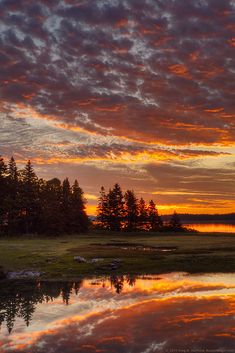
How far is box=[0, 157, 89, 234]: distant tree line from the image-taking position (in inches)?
3570

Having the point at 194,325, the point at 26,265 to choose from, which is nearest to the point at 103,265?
the point at 26,265

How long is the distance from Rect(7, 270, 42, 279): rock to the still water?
263 cm

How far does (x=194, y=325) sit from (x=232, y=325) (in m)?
1.60

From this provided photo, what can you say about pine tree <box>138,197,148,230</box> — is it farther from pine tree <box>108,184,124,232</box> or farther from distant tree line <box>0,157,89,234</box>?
distant tree line <box>0,157,89,234</box>

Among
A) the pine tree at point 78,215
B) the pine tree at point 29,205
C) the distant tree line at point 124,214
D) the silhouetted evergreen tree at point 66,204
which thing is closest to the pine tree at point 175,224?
the distant tree line at point 124,214

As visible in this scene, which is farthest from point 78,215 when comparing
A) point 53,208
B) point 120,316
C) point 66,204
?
point 120,316

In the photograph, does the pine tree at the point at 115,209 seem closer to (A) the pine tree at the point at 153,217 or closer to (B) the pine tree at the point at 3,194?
(A) the pine tree at the point at 153,217

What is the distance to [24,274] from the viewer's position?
33.4m

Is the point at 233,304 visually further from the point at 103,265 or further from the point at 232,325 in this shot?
the point at 103,265

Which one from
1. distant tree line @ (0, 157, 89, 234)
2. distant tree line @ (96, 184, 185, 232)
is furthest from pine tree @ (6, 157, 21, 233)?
distant tree line @ (96, 184, 185, 232)

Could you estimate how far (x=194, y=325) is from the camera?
56.7 feet

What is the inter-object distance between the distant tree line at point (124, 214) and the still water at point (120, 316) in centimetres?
9360

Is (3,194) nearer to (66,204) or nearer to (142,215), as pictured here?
(66,204)

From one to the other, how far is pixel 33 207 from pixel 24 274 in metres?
63.7
